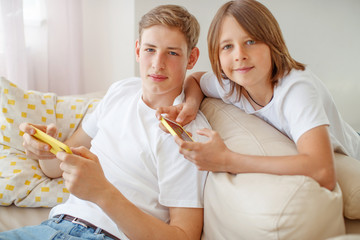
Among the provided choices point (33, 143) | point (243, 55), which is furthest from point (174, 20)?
point (33, 143)

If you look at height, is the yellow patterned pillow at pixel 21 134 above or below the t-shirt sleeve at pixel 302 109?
below

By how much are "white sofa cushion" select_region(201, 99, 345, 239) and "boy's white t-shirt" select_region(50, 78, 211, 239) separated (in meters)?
0.09

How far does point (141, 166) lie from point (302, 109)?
55cm

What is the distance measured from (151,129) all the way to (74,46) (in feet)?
4.82

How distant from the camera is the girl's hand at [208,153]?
0.94m

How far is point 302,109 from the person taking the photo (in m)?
0.98

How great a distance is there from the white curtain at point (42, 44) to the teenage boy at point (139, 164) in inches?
37.3

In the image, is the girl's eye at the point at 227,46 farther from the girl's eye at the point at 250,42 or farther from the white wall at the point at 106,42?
the white wall at the point at 106,42

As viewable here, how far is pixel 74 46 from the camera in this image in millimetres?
2352

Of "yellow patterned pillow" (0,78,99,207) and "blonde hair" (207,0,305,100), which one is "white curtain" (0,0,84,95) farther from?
"blonde hair" (207,0,305,100)

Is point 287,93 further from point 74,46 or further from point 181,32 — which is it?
point 74,46

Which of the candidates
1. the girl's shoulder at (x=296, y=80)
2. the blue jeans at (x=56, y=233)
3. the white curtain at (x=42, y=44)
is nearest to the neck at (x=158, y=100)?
the girl's shoulder at (x=296, y=80)

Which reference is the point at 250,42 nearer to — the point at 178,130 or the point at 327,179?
the point at 178,130

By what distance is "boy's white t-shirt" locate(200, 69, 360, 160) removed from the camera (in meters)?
0.97
